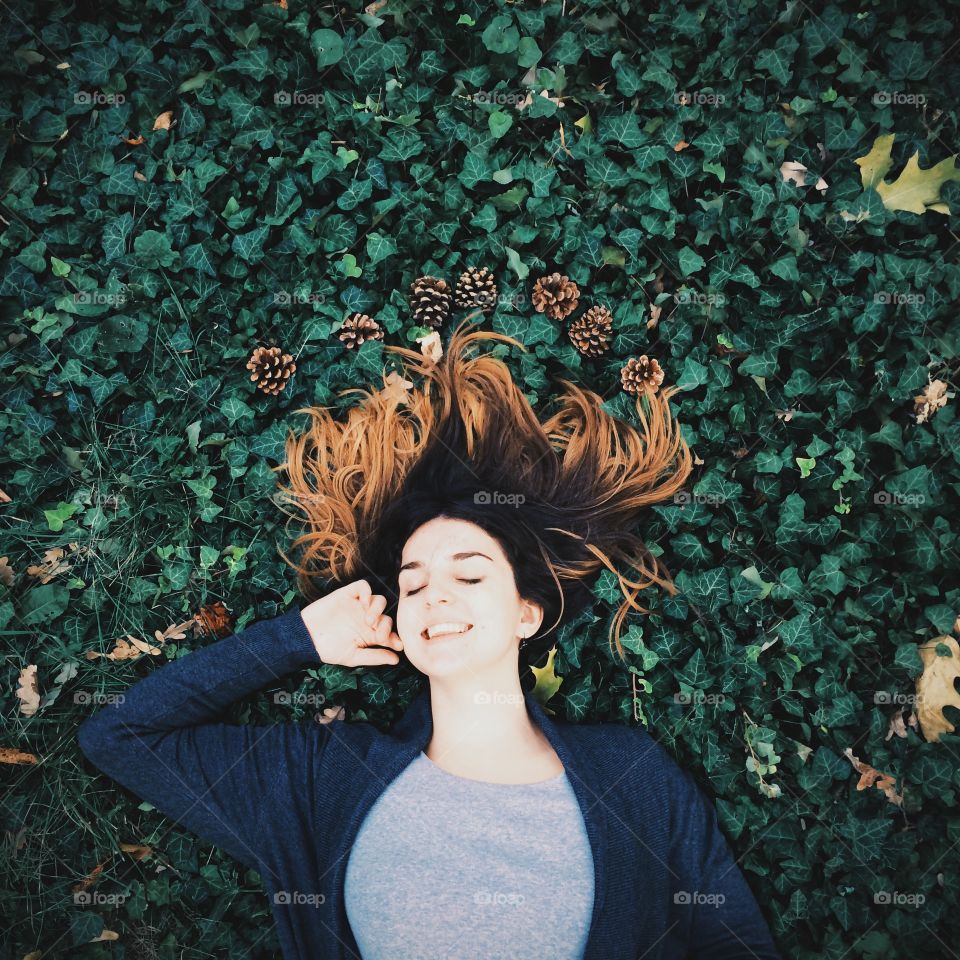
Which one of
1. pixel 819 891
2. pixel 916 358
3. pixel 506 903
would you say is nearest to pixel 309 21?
pixel 916 358

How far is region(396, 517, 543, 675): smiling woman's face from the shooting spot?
249cm

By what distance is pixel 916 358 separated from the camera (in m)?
2.73

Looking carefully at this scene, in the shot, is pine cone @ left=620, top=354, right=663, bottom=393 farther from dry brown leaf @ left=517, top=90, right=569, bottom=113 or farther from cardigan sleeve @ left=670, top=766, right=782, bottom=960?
cardigan sleeve @ left=670, top=766, right=782, bottom=960

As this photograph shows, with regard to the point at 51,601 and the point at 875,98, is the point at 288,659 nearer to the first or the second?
the point at 51,601

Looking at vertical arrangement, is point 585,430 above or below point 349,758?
above

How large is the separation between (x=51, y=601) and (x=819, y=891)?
250 centimetres

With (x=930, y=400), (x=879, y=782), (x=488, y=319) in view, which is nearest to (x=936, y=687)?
(x=879, y=782)

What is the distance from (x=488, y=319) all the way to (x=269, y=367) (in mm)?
711

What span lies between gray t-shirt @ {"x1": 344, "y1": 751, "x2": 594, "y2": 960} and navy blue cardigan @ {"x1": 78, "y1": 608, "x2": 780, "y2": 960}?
0.06 m

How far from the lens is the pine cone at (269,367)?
9.14ft

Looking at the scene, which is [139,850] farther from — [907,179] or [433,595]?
[907,179]

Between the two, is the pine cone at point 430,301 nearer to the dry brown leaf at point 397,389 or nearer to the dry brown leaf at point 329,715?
the dry brown leaf at point 397,389

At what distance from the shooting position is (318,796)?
2.57m

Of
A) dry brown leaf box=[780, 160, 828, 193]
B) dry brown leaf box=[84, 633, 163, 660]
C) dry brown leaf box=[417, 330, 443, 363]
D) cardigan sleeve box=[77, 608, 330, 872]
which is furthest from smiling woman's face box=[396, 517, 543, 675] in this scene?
dry brown leaf box=[780, 160, 828, 193]
